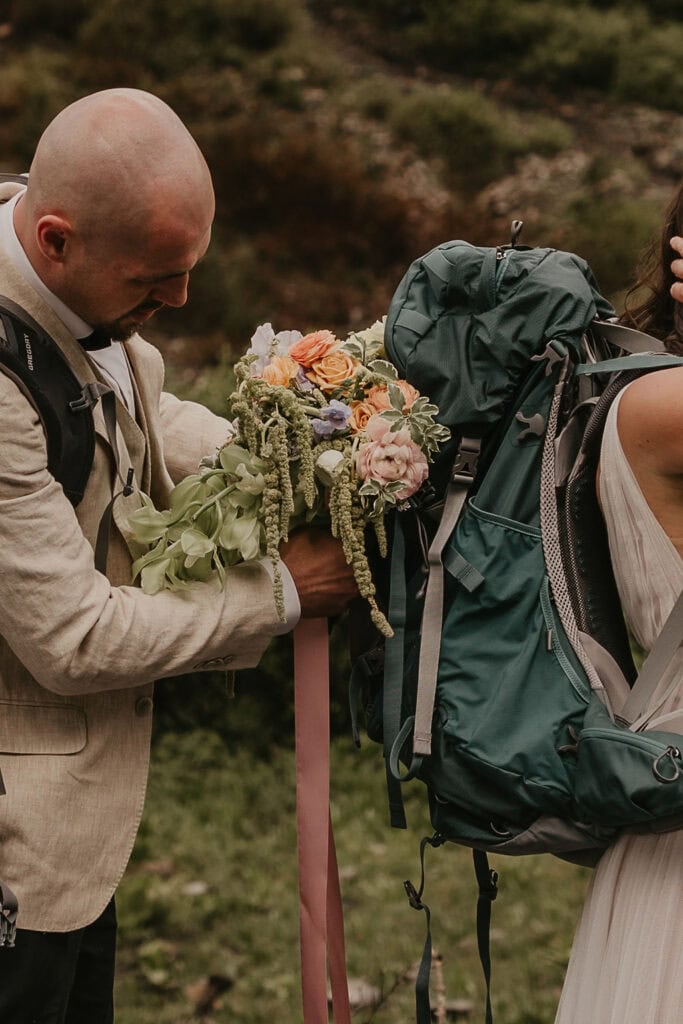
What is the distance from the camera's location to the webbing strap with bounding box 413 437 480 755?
2270mm

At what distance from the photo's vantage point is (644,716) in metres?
2.20

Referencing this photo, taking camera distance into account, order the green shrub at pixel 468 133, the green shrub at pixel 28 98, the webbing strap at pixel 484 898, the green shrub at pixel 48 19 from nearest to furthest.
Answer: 1. the webbing strap at pixel 484 898
2. the green shrub at pixel 28 98
3. the green shrub at pixel 468 133
4. the green shrub at pixel 48 19

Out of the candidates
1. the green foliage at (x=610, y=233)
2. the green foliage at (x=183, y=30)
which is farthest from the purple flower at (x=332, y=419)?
the green foliage at (x=183, y=30)

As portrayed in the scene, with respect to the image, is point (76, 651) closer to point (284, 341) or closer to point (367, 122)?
point (284, 341)

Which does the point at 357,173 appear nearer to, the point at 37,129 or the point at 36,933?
the point at 37,129

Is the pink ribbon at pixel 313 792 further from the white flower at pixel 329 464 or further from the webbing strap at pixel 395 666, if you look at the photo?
the white flower at pixel 329 464

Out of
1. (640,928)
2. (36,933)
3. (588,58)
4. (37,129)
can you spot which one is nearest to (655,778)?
(640,928)

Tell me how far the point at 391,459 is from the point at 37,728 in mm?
907

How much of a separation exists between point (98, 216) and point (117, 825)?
122 centimetres

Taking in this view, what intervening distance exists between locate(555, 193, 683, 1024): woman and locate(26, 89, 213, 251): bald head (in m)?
0.91

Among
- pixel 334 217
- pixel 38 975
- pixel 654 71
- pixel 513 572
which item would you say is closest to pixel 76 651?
pixel 38 975

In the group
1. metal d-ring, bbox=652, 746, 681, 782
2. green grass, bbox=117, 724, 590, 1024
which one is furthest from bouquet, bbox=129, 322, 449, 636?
green grass, bbox=117, 724, 590, 1024

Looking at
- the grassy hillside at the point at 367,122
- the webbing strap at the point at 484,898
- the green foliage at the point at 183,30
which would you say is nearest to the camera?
the webbing strap at the point at 484,898

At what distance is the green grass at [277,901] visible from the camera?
4.14m
